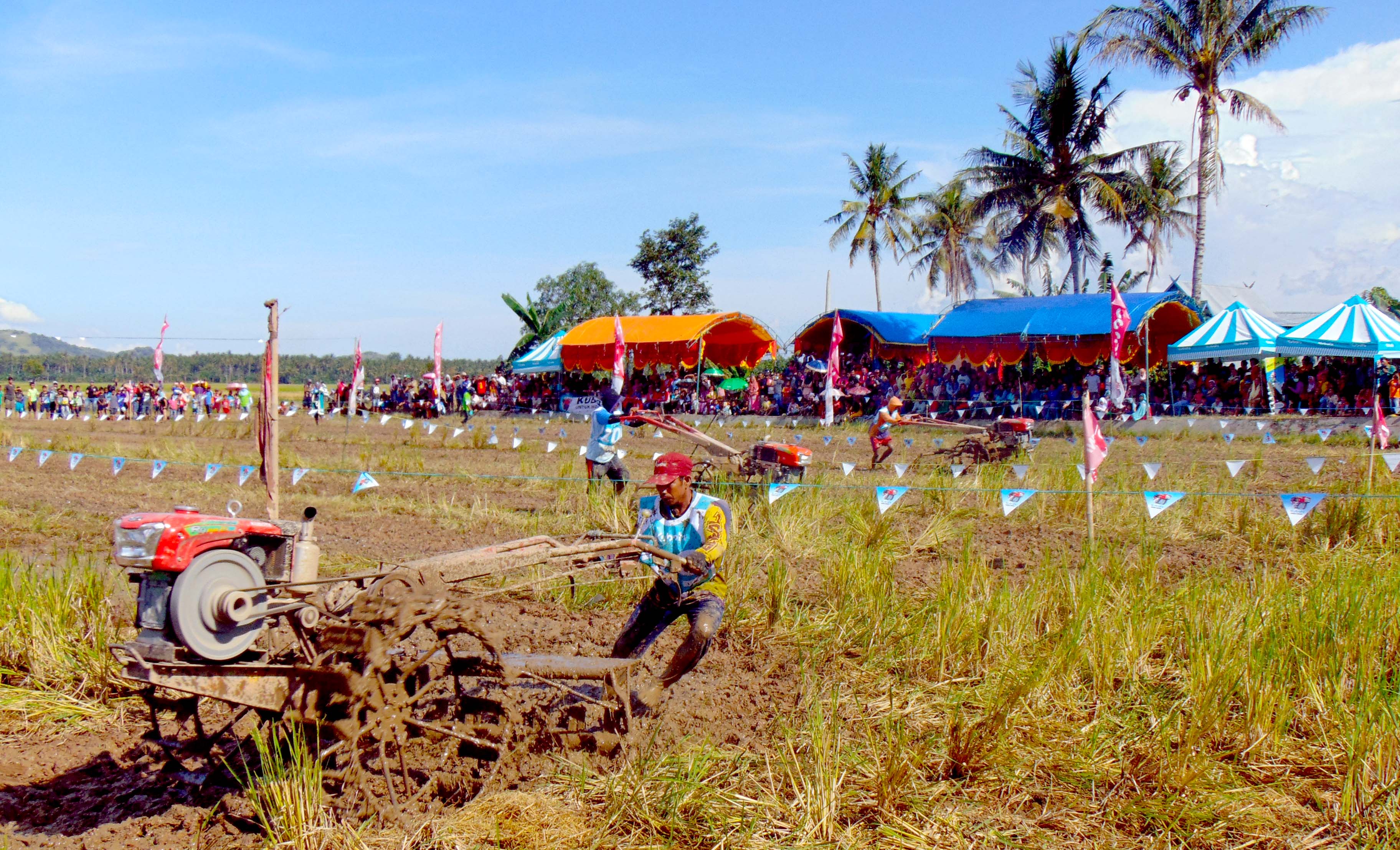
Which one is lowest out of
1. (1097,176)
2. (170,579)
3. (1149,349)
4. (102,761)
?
(102,761)

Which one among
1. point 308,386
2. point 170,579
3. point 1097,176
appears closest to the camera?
point 170,579

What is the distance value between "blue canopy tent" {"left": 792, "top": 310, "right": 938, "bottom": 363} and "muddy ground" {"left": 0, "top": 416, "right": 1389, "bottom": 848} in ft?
22.5

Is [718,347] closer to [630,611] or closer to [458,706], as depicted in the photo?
[630,611]

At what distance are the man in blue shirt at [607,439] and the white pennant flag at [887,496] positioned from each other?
3137 millimetres

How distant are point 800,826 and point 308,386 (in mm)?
39147

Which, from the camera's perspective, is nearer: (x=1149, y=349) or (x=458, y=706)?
(x=458, y=706)

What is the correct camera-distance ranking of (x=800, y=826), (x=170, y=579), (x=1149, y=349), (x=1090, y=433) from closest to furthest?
(x=170, y=579) < (x=800, y=826) < (x=1090, y=433) < (x=1149, y=349)

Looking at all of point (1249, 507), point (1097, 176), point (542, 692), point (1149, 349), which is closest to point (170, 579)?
point (542, 692)

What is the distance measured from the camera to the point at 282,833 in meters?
3.99

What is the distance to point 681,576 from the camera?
5.67 metres

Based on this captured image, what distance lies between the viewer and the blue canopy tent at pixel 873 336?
1272 inches

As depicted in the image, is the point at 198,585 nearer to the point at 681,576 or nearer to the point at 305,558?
the point at 305,558

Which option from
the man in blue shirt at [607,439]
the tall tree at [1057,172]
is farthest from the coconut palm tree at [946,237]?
the man in blue shirt at [607,439]

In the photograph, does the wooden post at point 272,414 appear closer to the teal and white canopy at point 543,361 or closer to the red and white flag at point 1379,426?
the red and white flag at point 1379,426
